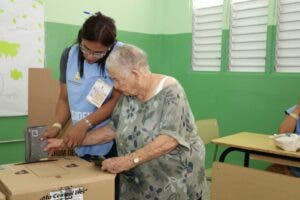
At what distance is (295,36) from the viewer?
10.3 feet

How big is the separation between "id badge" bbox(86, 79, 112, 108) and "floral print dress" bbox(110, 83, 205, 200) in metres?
0.09

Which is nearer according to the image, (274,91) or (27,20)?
(27,20)

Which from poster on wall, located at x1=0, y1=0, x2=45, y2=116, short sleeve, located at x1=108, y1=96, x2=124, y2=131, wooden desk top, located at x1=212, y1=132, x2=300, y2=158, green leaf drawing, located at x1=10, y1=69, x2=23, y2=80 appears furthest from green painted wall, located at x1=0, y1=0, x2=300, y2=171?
short sleeve, located at x1=108, y1=96, x2=124, y2=131

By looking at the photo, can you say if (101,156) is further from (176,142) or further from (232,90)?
(232,90)

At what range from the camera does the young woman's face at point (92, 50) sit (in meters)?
1.58

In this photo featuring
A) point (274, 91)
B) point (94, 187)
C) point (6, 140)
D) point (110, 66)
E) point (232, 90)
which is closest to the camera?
point (94, 187)

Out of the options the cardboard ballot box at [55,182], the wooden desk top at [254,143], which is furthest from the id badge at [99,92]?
the wooden desk top at [254,143]

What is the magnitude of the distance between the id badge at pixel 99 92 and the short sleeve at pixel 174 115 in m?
0.34

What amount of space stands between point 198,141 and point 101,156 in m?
0.49

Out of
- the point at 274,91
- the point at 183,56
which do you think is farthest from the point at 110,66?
the point at 183,56

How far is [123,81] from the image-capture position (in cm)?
144

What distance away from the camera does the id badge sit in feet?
5.41

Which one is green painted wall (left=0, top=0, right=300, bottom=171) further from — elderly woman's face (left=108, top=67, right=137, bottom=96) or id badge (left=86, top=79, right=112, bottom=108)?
elderly woman's face (left=108, top=67, right=137, bottom=96)

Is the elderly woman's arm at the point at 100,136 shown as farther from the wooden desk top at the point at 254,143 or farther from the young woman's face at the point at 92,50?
the wooden desk top at the point at 254,143
